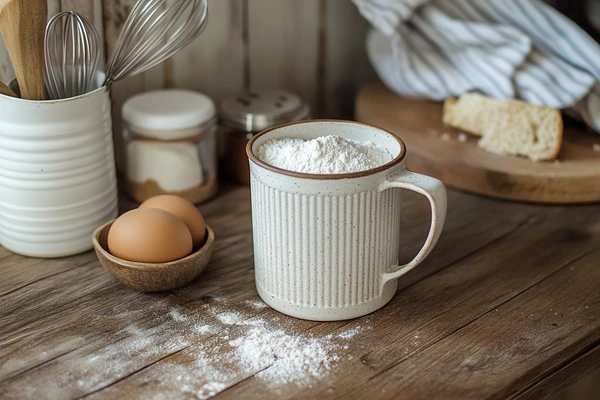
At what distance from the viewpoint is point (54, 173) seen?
73cm

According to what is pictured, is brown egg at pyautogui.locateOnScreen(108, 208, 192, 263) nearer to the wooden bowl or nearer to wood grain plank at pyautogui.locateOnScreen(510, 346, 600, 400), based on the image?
the wooden bowl

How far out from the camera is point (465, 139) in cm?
96

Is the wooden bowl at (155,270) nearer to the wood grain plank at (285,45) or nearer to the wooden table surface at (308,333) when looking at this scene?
the wooden table surface at (308,333)

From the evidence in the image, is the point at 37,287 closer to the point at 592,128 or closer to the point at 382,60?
the point at 382,60

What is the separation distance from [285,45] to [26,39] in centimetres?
48

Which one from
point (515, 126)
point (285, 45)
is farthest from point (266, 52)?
point (515, 126)

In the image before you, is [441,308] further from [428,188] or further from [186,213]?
[186,213]

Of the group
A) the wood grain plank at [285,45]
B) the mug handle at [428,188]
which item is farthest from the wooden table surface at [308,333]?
the wood grain plank at [285,45]

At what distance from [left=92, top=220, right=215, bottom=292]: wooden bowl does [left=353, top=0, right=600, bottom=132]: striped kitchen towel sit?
17.5 inches

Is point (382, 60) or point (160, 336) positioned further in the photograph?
point (382, 60)

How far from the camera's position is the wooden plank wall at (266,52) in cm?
93

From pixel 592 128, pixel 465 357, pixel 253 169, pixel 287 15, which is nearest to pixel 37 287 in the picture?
pixel 253 169

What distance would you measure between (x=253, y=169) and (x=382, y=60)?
19.3 inches

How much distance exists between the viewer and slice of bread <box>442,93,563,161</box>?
0.89m
